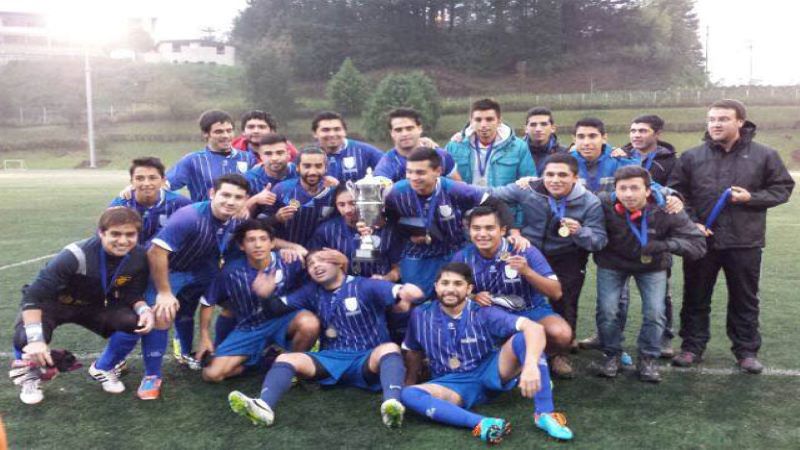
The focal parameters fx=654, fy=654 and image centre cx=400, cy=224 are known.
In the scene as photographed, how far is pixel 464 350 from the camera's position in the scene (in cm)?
387

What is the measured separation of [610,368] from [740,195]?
1.41m

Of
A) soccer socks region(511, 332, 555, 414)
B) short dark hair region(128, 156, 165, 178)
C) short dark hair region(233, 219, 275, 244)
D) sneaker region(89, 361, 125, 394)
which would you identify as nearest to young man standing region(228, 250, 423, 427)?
short dark hair region(233, 219, 275, 244)

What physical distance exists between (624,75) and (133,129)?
38.0 m

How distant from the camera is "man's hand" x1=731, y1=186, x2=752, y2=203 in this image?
14.0 ft

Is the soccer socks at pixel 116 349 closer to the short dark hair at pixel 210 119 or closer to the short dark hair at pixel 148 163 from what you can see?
the short dark hair at pixel 148 163

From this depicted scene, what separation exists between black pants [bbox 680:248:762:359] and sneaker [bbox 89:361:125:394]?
12.7 ft

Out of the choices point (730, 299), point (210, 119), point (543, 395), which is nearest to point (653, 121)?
point (730, 299)

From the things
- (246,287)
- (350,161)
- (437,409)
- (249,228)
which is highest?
(350,161)

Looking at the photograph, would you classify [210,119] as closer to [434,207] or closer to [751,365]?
[434,207]

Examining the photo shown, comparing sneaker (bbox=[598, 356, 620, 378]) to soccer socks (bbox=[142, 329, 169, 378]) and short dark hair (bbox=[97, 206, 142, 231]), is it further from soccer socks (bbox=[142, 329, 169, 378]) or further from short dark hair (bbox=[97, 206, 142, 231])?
short dark hair (bbox=[97, 206, 142, 231])

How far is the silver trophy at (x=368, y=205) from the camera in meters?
4.27

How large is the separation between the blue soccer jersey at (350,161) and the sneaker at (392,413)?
2.13 meters

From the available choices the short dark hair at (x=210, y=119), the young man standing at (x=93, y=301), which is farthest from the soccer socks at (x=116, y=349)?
the short dark hair at (x=210, y=119)

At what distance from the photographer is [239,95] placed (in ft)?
177
